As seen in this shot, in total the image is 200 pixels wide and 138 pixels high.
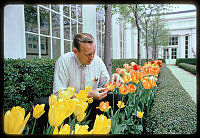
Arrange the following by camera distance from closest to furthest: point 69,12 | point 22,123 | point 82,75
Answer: point 22,123 → point 82,75 → point 69,12

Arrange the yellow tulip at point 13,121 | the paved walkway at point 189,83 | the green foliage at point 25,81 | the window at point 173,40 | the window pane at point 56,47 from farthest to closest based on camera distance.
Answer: the window at point 173,40 → the window pane at point 56,47 → the green foliage at point 25,81 → the paved walkway at point 189,83 → the yellow tulip at point 13,121

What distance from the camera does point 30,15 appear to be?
2445 mm

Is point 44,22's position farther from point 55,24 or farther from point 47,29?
point 55,24

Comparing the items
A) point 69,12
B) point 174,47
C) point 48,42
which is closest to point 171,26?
point 174,47

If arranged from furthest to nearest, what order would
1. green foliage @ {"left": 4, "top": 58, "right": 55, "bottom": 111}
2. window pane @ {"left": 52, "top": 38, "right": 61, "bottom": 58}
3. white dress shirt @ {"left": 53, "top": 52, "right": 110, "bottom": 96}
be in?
window pane @ {"left": 52, "top": 38, "right": 61, "bottom": 58} < green foliage @ {"left": 4, "top": 58, "right": 55, "bottom": 111} < white dress shirt @ {"left": 53, "top": 52, "right": 110, "bottom": 96}

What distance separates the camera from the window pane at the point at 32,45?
2.35 metres

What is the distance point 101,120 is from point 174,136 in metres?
0.22

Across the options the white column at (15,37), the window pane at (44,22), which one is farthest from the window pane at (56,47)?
the white column at (15,37)

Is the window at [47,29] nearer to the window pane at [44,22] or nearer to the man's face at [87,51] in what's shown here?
the window pane at [44,22]

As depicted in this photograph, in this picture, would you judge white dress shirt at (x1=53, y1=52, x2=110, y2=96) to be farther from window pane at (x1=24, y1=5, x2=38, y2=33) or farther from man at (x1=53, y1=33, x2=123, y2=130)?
window pane at (x1=24, y1=5, x2=38, y2=33)

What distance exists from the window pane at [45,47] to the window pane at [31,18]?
220 mm

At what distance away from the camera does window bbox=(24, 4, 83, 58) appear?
7.97ft

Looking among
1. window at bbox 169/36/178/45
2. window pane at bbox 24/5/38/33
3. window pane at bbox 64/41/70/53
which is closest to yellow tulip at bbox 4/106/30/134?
window pane at bbox 24/5/38/33

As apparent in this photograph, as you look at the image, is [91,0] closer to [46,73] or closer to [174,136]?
[174,136]
